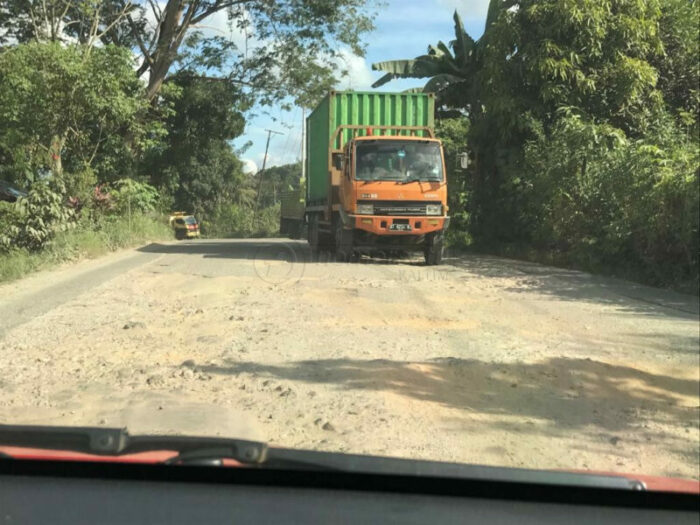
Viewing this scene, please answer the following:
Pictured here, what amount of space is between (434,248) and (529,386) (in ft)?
27.7

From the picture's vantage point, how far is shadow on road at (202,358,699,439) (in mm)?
4094

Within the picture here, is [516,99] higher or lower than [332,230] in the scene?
higher

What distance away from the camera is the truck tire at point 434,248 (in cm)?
1324

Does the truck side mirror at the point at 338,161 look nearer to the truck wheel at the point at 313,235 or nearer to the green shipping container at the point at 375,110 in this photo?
the green shipping container at the point at 375,110

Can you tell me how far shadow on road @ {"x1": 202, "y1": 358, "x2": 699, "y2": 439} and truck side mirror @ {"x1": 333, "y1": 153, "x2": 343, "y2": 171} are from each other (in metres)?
8.19

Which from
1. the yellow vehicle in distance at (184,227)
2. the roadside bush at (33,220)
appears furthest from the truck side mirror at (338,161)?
the yellow vehicle in distance at (184,227)

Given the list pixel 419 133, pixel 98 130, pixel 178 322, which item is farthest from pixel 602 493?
pixel 98 130

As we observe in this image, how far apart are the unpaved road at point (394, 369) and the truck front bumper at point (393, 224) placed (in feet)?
10.9

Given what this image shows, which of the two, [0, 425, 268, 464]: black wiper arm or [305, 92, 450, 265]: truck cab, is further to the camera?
[305, 92, 450, 265]: truck cab

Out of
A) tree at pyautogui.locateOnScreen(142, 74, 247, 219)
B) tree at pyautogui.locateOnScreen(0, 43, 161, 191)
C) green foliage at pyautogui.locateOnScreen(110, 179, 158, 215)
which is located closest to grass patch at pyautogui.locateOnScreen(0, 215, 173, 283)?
green foliage at pyautogui.locateOnScreen(110, 179, 158, 215)

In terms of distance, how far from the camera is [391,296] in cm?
916

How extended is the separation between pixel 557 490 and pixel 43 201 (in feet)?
44.5

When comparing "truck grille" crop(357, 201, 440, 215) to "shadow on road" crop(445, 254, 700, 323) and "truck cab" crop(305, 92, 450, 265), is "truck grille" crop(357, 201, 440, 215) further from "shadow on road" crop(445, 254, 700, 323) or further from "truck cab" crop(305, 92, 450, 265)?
"shadow on road" crop(445, 254, 700, 323)

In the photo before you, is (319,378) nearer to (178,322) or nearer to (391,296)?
(178,322)
